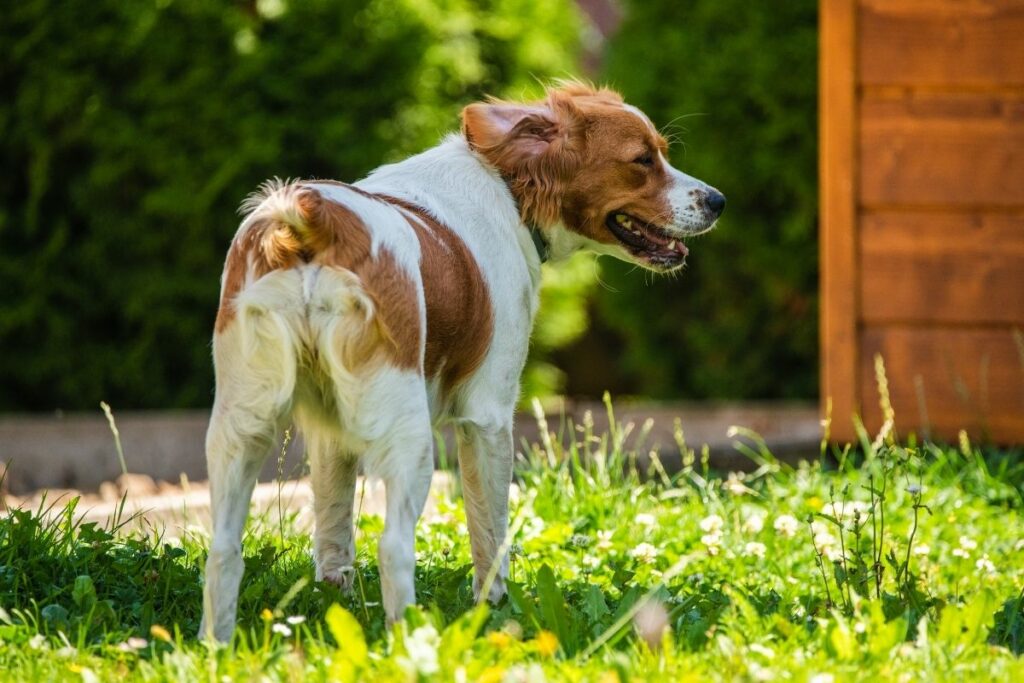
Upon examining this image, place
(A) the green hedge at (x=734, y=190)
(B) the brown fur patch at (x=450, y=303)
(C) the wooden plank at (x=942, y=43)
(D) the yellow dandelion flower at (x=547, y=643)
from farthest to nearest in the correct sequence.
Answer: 1. (A) the green hedge at (x=734, y=190)
2. (C) the wooden plank at (x=942, y=43)
3. (B) the brown fur patch at (x=450, y=303)
4. (D) the yellow dandelion flower at (x=547, y=643)

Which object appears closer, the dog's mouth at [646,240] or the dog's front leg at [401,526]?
the dog's front leg at [401,526]

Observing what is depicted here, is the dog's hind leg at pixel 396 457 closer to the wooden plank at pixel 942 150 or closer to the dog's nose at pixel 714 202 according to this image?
the dog's nose at pixel 714 202

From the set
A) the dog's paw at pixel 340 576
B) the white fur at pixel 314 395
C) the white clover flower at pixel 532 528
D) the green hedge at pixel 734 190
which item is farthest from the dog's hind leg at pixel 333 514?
the green hedge at pixel 734 190

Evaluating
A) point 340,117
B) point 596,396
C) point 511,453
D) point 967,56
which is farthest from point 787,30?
point 511,453

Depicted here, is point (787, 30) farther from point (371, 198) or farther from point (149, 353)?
point (371, 198)

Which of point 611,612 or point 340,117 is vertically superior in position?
point 340,117

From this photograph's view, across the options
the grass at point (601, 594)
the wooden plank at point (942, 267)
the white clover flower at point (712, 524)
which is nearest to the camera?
the grass at point (601, 594)

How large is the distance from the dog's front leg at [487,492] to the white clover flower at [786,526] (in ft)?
3.47

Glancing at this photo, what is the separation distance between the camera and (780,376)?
7.98 m

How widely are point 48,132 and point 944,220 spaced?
466 centimetres

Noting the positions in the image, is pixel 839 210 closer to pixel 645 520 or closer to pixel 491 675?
pixel 645 520

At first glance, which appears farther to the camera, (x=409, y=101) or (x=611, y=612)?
(x=409, y=101)

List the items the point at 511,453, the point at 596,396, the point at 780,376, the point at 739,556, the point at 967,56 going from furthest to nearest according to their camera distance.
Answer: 1. the point at 596,396
2. the point at 780,376
3. the point at 967,56
4. the point at 739,556
5. the point at 511,453

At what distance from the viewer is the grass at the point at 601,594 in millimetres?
2693
